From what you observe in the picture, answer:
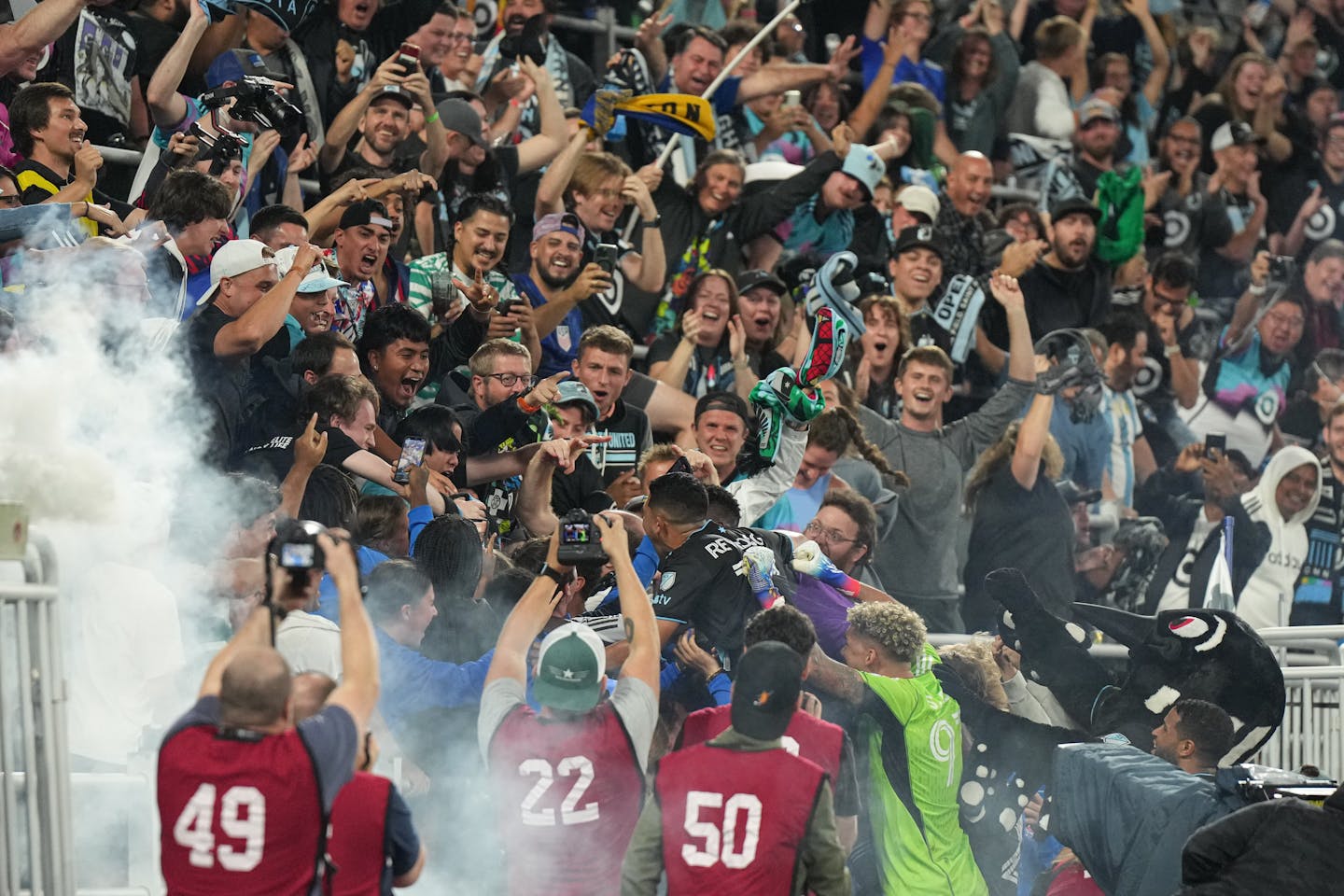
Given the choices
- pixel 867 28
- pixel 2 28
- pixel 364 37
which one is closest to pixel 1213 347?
pixel 867 28

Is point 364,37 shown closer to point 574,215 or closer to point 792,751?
point 574,215

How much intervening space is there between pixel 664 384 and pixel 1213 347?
5.85m

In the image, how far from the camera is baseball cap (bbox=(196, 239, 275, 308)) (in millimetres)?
7488

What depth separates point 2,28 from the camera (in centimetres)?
807

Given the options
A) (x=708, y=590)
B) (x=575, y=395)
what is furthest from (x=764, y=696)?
(x=575, y=395)

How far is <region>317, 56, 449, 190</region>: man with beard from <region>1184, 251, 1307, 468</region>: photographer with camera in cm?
605

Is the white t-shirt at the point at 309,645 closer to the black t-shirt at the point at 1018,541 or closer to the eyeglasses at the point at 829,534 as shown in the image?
the eyeglasses at the point at 829,534

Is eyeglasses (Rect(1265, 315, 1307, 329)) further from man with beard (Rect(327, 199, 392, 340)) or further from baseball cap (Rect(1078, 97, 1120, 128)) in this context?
man with beard (Rect(327, 199, 392, 340))

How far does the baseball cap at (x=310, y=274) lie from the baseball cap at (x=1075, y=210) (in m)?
5.70

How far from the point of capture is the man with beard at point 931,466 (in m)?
9.55

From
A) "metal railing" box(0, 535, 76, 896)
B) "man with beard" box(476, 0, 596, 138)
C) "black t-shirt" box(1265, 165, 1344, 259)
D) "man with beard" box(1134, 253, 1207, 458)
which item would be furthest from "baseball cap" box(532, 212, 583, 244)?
"black t-shirt" box(1265, 165, 1344, 259)

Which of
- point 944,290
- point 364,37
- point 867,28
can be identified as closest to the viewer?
point 364,37

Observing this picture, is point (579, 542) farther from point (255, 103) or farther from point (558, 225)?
point (558, 225)

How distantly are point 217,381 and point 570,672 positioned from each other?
2.26m
